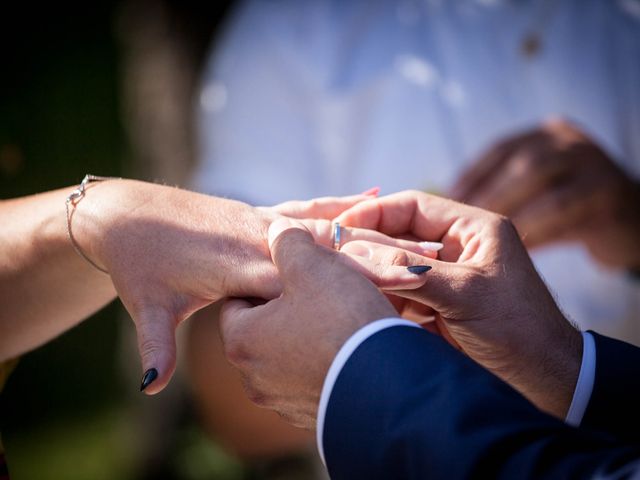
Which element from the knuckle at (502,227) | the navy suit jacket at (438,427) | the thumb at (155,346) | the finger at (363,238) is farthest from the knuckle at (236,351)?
the knuckle at (502,227)

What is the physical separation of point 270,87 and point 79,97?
113 centimetres

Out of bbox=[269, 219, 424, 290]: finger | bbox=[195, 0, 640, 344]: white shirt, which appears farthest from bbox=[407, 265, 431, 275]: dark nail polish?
bbox=[195, 0, 640, 344]: white shirt

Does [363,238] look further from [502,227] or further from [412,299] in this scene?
[502,227]

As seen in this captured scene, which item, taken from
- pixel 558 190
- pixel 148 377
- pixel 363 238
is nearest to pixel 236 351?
pixel 148 377

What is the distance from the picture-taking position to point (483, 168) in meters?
2.34

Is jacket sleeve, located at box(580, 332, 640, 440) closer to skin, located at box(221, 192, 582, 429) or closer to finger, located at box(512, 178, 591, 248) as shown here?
skin, located at box(221, 192, 582, 429)

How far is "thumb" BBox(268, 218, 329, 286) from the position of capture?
1.10 m

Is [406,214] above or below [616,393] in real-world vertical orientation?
above

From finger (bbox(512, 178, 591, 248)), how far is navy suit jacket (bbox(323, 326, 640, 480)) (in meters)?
1.44

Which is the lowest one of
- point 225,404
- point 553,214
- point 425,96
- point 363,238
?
point 225,404

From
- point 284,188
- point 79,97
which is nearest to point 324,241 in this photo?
point 284,188

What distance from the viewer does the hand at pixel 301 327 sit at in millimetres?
983

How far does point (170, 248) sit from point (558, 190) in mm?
1483

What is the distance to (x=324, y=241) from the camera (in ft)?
4.68
